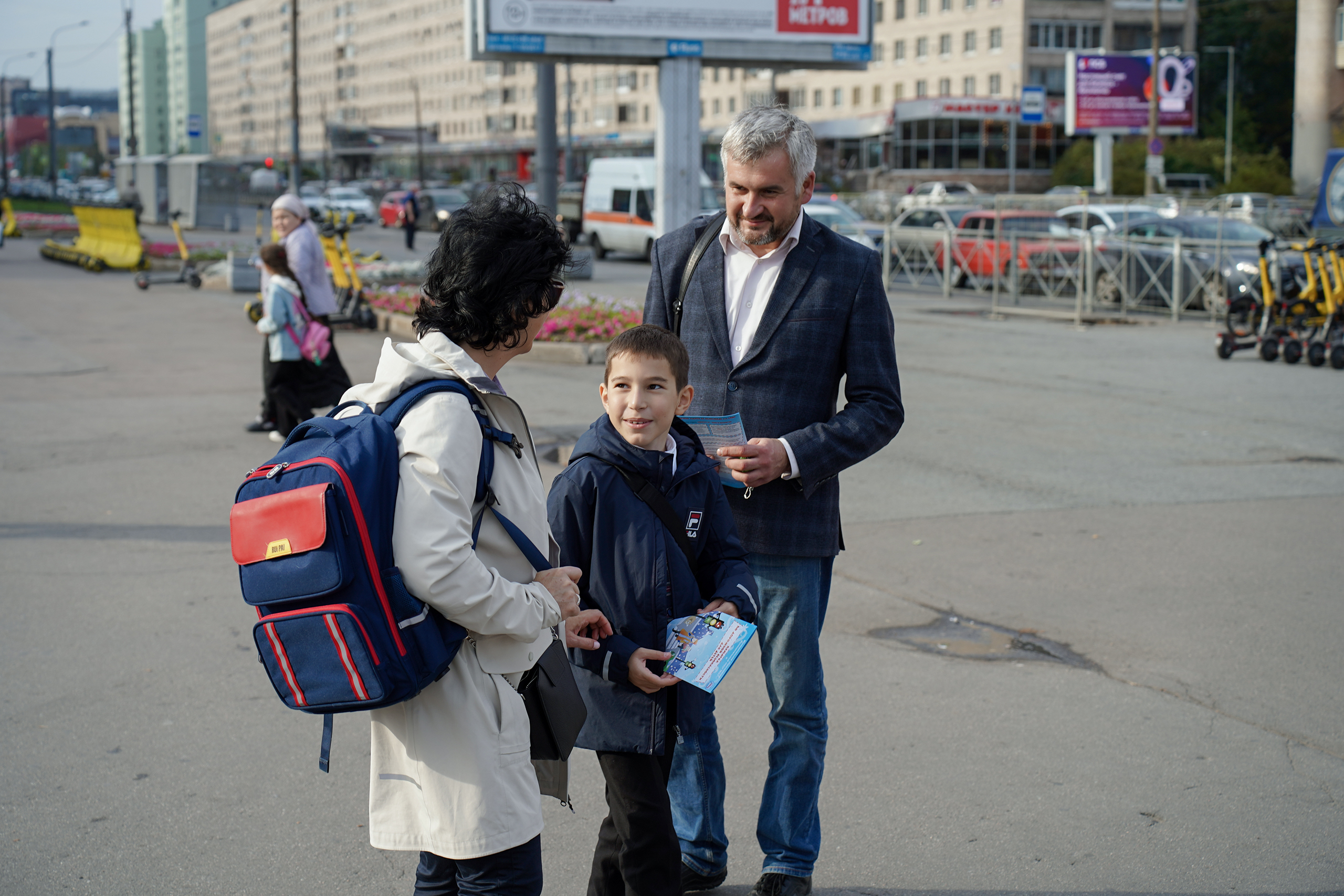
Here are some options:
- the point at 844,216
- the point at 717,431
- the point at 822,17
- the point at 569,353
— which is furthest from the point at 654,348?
the point at 844,216

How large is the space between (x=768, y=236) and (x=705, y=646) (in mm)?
1007

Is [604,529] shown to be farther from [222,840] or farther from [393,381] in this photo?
[222,840]

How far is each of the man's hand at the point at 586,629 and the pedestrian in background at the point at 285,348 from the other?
692 cm

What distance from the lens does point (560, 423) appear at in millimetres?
10289

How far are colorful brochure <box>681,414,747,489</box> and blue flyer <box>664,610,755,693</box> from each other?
16.4 inches

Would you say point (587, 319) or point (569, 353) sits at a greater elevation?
point (587, 319)

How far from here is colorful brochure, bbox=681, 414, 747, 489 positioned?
300 centimetres

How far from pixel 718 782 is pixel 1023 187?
2931 inches

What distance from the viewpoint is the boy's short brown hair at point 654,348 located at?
279 centimetres

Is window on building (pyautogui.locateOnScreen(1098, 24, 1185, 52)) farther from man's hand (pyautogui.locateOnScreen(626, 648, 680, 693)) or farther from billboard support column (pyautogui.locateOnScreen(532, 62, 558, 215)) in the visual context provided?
man's hand (pyautogui.locateOnScreen(626, 648, 680, 693))

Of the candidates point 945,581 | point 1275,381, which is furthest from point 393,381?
point 1275,381

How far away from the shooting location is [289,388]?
30.1 ft

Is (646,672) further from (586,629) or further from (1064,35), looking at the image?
(1064,35)

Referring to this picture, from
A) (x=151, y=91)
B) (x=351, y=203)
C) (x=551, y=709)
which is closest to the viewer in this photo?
(x=551, y=709)
